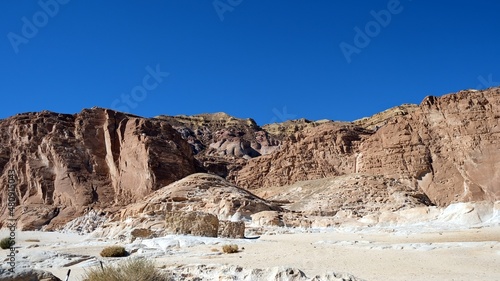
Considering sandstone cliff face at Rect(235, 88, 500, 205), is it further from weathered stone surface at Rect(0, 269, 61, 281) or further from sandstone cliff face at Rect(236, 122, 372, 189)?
weathered stone surface at Rect(0, 269, 61, 281)

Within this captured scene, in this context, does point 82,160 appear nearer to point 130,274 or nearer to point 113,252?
point 113,252

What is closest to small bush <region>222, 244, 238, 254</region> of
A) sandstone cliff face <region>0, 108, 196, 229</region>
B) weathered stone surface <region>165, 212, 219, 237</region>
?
weathered stone surface <region>165, 212, 219, 237</region>

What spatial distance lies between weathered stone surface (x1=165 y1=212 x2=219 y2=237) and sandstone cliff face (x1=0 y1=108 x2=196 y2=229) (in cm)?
2535

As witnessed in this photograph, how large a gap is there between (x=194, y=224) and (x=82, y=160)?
1367 inches

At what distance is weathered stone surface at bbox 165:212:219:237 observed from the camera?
22.8 m

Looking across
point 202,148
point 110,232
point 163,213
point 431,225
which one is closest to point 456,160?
point 431,225

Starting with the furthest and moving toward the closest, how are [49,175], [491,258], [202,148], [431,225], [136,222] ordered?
[202,148], [49,175], [136,222], [431,225], [491,258]

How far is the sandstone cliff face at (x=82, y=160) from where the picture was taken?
161ft

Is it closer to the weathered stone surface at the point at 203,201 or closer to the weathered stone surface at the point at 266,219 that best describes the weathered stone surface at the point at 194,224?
the weathered stone surface at the point at 266,219

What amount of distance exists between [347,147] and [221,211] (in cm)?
2958

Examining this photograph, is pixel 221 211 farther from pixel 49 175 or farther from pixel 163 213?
pixel 49 175

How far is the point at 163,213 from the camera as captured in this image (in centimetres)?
3155

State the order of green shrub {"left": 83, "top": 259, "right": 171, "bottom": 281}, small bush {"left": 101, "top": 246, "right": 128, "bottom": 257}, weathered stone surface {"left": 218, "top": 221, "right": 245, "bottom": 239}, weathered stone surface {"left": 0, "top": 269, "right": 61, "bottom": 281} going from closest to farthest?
weathered stone surface {"left": 0, "top": 269, "right": 61, "bottom": 281}
green shrub {"left": 83, "top": 259, "right": 171, "bottom": 281}
small bush {"left": 101, "top": 246, "right": 128, "bottom": 257}
weathered stone surface {"left": 218, "top": 221, "right": 245, "bottom": 239}

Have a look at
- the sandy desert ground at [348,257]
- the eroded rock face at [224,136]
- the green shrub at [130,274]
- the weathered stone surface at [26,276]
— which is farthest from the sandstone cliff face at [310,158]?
the weathered stone surface at [26,276]
